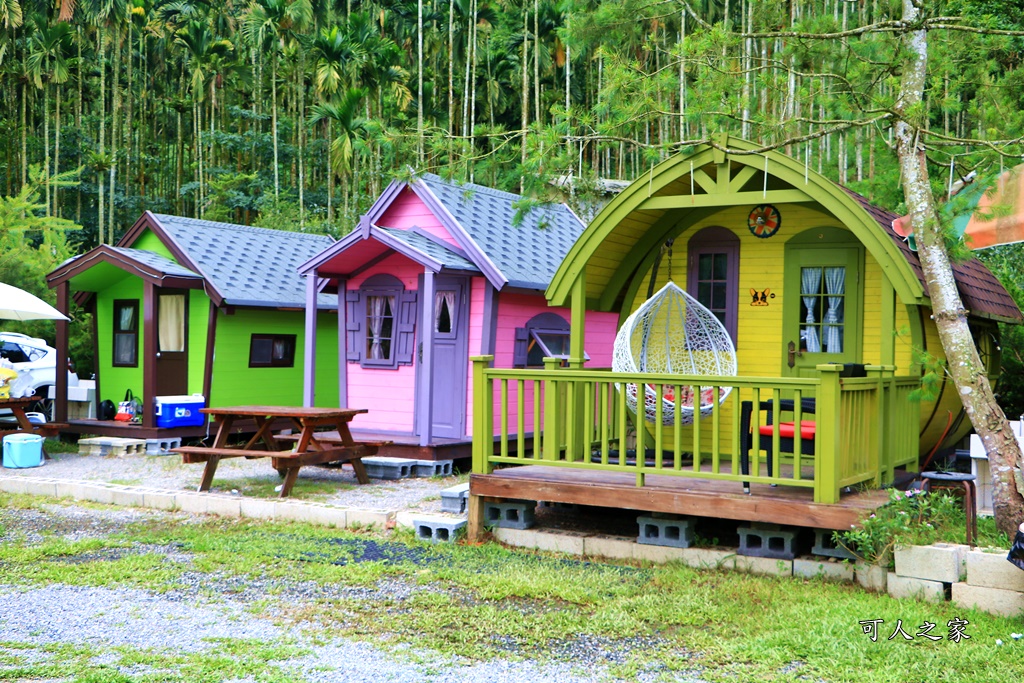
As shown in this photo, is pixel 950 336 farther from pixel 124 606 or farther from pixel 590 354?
pixel 590 354

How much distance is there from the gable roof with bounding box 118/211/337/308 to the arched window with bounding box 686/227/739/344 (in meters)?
7.14

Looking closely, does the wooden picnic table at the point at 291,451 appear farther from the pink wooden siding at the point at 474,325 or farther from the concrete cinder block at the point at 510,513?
the concrete cinder block at the point at 510,513

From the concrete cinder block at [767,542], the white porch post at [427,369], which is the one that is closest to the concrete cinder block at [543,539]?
the concrete cinder block at [767,542]

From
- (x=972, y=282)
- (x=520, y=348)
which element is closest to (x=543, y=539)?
(x=972, y=282)

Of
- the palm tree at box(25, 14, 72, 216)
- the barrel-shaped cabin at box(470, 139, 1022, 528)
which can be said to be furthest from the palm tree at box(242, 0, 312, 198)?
the barrel-shaped cabin at box(470, 139, 1022, 528)

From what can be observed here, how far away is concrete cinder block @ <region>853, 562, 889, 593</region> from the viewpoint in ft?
20.4

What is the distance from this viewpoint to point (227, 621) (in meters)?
5.66

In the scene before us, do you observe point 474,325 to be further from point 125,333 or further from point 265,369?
point 125,333

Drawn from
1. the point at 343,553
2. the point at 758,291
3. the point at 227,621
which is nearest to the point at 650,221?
the point at 758,291

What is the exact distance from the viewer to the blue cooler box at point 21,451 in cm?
1212

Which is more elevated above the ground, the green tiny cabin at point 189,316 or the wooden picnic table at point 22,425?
the green tiny cabin at point 189,316

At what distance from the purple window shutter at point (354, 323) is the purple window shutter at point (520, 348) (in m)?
2.04

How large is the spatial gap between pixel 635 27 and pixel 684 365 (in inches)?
129

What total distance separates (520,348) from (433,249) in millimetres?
1823
